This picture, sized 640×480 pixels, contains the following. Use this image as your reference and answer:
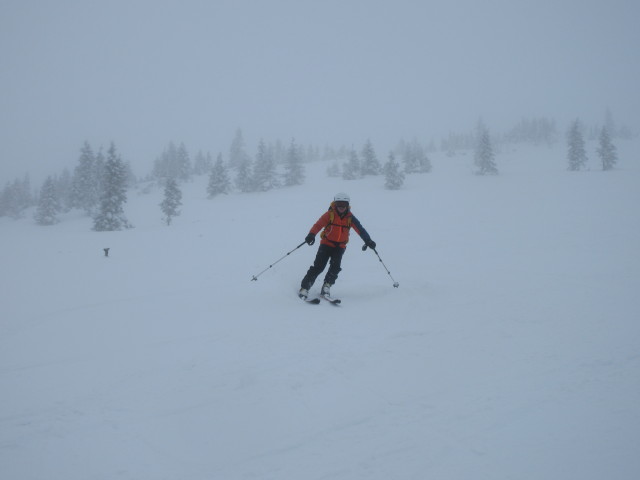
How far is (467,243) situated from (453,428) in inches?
447

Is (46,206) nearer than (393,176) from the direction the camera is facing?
No

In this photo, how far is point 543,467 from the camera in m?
3.31

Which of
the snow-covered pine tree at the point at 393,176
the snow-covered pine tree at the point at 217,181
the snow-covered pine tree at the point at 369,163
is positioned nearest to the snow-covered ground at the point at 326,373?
the snow-covered pine tree at the point at 393,176

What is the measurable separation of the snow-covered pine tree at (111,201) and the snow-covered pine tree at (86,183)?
2022 centimetres

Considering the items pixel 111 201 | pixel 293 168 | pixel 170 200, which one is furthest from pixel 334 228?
pixel 293 168

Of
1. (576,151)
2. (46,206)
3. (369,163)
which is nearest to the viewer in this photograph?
(576,151)

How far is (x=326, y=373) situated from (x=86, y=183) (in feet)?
193

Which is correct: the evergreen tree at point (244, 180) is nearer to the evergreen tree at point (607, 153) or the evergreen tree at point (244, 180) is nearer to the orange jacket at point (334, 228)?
the orange jacket at point (334, 228)

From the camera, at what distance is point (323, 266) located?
8375 mm

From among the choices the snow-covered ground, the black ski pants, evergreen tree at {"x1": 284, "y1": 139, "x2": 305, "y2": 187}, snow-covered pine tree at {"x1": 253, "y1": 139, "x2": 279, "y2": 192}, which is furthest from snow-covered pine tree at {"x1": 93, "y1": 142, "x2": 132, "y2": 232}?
the black ski pants

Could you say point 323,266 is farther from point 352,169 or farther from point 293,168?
point 293,168

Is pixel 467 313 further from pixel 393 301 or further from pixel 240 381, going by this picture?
pixel 240 381

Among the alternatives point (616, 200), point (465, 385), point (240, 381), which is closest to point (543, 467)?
point (465, 385)

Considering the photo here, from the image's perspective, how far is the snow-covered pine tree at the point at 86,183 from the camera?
50.5 metres
